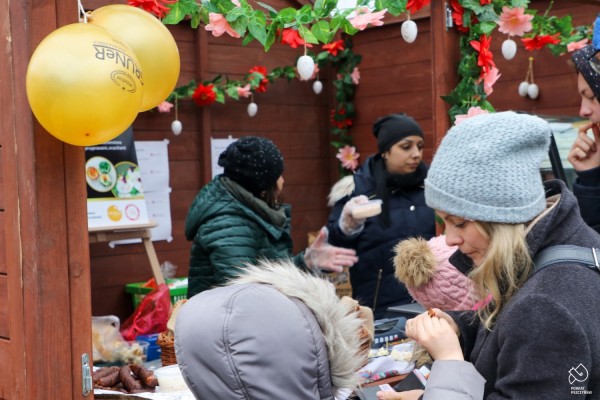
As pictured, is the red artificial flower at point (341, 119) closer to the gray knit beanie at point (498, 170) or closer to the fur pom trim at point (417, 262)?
the fur pom trim at point (417, 262)

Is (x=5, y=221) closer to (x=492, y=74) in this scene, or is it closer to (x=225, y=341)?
(x=225, y=341)

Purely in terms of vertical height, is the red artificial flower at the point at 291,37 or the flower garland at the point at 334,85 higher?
the flower garland at the point at 334,85

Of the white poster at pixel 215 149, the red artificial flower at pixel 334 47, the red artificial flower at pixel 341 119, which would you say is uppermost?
the red artificial flower at pixel 334 47

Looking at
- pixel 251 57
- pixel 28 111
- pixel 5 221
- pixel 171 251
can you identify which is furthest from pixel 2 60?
pixel 251 57

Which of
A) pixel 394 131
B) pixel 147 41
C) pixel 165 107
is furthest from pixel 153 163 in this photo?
pixel 147 41

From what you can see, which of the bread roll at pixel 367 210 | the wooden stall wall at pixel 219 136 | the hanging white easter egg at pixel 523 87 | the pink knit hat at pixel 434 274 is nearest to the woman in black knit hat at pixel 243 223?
the bread roll at pixel 367 210

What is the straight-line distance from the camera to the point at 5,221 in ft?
6.84

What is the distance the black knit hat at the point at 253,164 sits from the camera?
137 inches

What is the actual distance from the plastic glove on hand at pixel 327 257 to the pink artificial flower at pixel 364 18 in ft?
3.63

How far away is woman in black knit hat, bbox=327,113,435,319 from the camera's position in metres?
3.93

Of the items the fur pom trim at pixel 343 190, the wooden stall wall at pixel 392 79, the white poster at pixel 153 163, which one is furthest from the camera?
the wooden stall wall at pixel 392 79

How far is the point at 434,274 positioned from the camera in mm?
2289

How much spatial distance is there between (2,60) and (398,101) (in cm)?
458

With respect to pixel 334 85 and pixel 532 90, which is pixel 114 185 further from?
pixel 532 90
